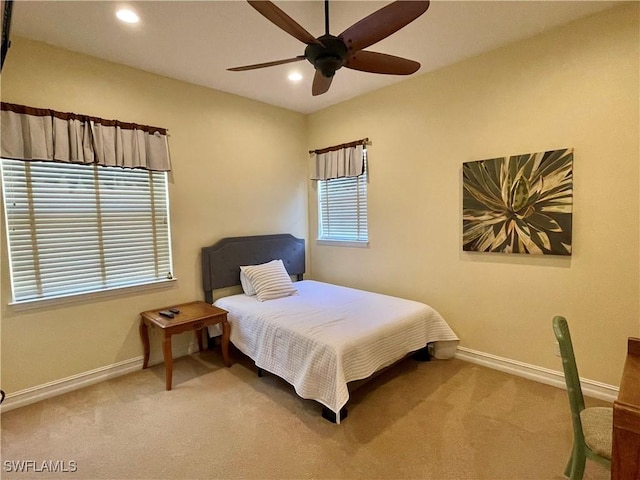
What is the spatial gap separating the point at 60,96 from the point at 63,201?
0.87 metres

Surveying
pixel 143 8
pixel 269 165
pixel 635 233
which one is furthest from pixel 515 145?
pixel 143 8

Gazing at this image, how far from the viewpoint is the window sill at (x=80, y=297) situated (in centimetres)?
264

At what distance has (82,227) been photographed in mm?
2904

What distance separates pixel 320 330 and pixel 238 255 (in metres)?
1.69

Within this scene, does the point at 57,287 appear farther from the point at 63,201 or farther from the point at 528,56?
the point at 528,56

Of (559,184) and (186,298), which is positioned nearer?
(559,184)

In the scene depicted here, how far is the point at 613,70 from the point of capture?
94.9 inches

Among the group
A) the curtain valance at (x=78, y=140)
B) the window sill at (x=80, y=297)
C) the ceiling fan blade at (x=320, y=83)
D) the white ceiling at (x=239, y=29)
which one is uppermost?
the white ceiling at (x=239, y=29)

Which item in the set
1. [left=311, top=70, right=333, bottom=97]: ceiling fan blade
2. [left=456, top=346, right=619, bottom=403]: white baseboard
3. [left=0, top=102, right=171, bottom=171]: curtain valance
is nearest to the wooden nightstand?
[left=0, top=102, right=171, bottom=171]: curtain valance

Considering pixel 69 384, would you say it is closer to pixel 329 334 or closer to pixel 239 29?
pixel 329 334

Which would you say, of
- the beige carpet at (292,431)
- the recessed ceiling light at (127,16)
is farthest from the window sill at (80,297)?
the recessed ceiling light at (127,16)

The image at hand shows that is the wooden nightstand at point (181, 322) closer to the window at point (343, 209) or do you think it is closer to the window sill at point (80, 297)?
the window sill at point (80, 297)

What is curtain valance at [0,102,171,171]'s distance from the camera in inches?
99.0

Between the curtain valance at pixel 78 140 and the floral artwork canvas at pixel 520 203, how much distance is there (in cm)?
303
